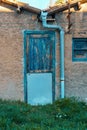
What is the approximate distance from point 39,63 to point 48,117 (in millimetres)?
3583

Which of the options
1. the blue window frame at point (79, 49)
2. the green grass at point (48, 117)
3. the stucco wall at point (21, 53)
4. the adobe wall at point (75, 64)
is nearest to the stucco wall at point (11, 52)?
the stucco wall at point (21, 53)

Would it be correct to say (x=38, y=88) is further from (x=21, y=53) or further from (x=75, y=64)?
(x=75, y=64)

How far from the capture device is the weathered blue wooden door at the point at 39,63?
14.0 meters

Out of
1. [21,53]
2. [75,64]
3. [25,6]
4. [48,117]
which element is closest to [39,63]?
[21,53]

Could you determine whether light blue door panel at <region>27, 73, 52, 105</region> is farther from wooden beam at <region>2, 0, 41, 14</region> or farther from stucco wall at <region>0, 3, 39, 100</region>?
wooden beam at <region>2, 0, 41, 14</region>

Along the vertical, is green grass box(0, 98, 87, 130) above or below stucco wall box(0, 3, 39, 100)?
below

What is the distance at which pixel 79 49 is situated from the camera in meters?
14.3

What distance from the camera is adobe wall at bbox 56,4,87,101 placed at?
46.4 ft

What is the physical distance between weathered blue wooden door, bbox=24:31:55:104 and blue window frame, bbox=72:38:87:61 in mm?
716

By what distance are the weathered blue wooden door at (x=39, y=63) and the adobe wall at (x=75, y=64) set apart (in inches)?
18.5

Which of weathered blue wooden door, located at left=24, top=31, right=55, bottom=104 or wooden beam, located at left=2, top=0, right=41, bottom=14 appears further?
weathered blue wooden door, located at left=24, top=31, right=55, bottom=104

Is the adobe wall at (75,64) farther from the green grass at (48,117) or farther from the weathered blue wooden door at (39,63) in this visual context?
the green grass at (48,117)

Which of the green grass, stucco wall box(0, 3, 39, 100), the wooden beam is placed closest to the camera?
the green grass

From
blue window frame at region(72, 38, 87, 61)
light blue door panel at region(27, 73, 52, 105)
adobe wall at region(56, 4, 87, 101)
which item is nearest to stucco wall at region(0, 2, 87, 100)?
adobe wall at region(56, 4, 87, 101)
